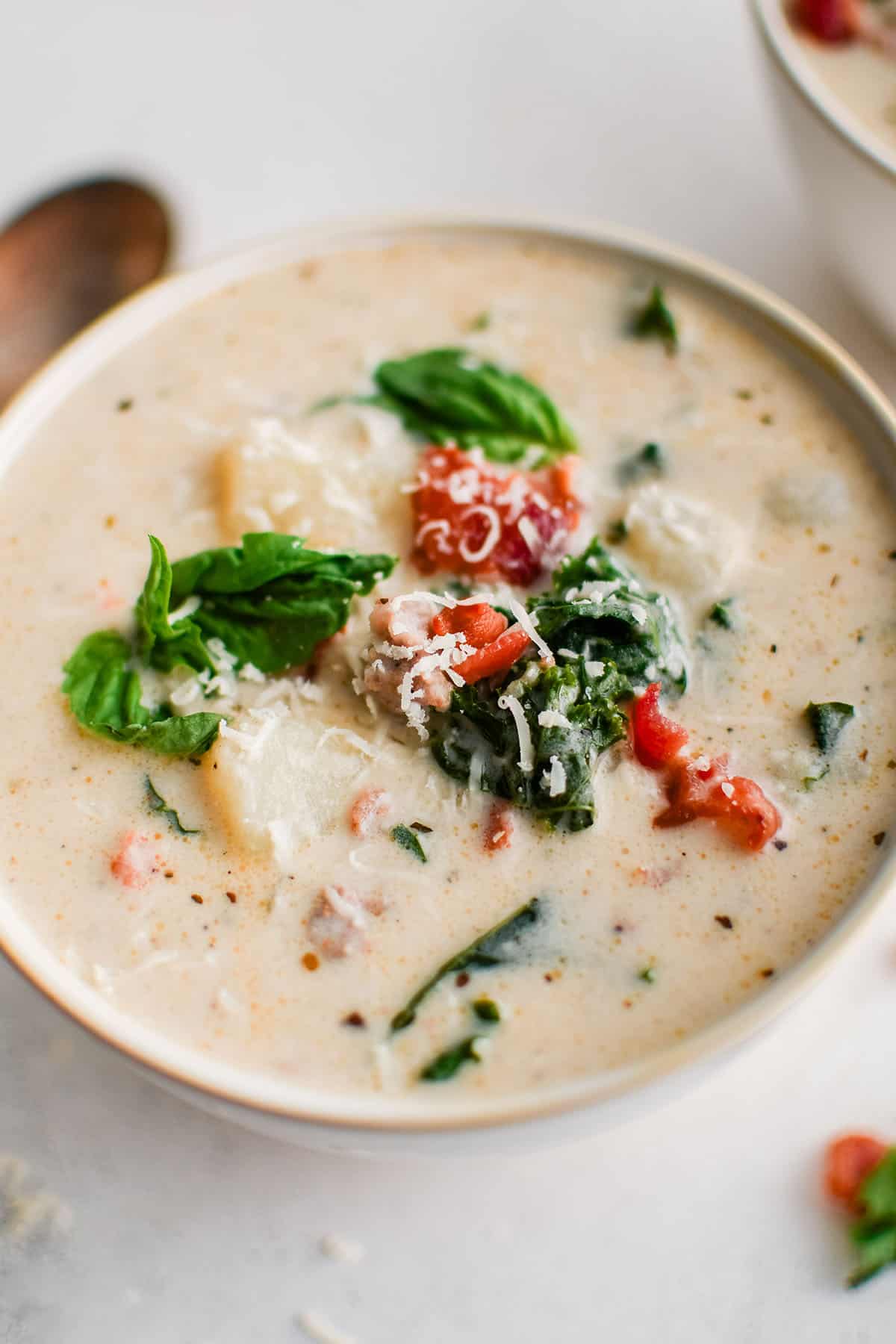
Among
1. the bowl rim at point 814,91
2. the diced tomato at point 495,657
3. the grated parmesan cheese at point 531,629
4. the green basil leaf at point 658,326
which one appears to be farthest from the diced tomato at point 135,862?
the bowl rim at point 814,91

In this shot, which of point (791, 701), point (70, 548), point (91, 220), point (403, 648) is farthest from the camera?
point (91, 220)

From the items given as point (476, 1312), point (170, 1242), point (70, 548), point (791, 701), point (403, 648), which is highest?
point (791, 701)

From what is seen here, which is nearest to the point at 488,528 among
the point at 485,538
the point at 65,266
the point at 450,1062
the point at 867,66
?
the point at 485,538

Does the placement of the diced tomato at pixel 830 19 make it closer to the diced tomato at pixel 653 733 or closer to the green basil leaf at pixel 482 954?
the diced tomato at pixel 653 733

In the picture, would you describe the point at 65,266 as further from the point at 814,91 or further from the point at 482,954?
the point at 482,954

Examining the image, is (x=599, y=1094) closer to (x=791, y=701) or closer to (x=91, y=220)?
(x=791, y=701)

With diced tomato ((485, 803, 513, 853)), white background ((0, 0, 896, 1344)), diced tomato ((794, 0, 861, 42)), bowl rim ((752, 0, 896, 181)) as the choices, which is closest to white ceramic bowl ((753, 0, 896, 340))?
bowl rim ((752, 0, 896, 181))

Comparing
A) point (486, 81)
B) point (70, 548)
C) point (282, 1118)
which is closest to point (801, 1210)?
point (282, 1118)
